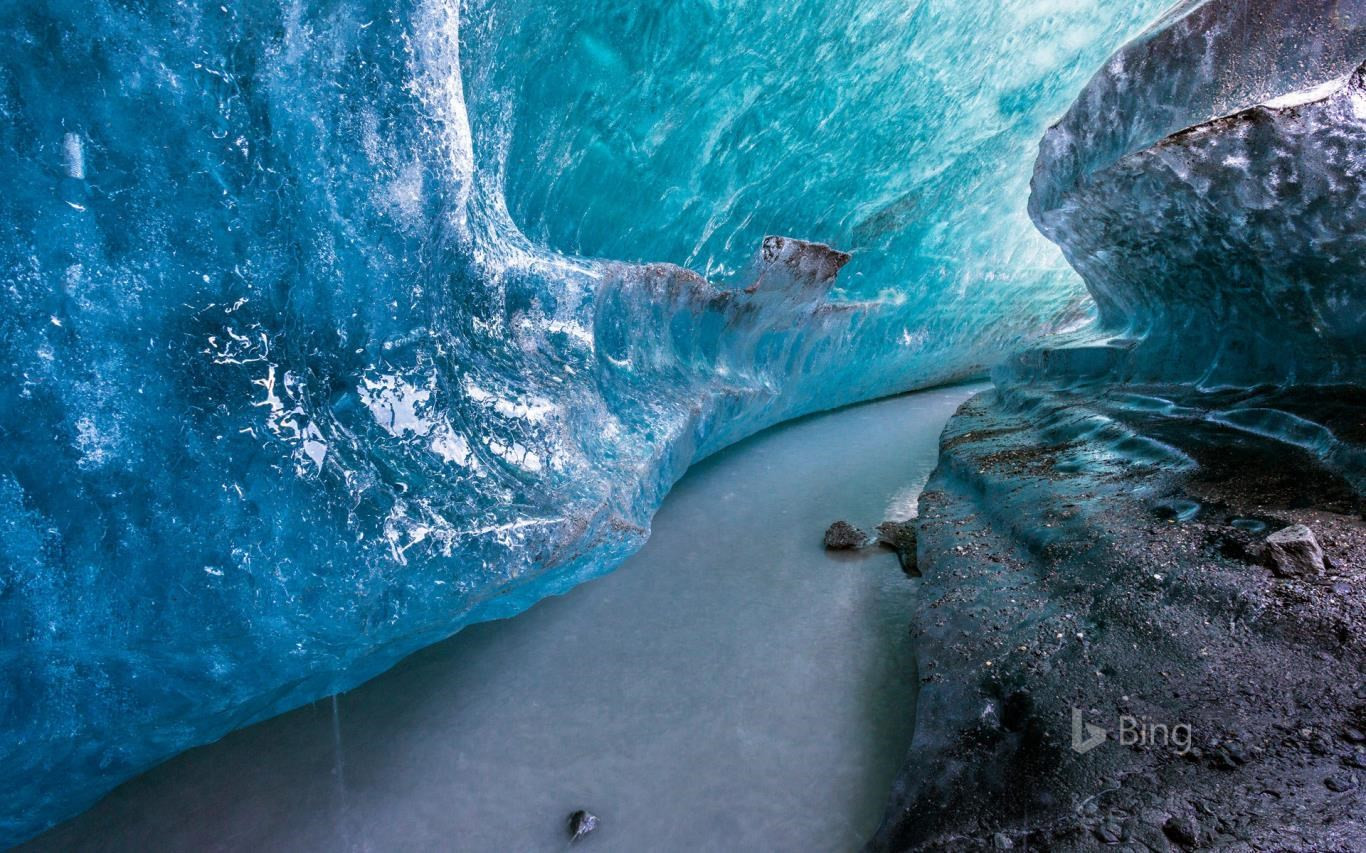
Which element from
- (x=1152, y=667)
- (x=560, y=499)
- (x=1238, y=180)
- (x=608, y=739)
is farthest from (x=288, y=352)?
(x=1238, y=180)

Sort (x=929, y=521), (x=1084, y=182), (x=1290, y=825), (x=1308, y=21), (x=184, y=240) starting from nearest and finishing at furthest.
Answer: (x=1290, y=825), (x=184, y=240), (x=1308, y=21), (x=929, y=521), (x=1084, y=182)

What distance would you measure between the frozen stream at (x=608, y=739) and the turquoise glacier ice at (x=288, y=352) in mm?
142

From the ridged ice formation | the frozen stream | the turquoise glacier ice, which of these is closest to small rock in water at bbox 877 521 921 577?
the frozen stream

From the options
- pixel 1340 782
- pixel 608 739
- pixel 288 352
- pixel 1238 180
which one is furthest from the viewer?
pixel 1238 180

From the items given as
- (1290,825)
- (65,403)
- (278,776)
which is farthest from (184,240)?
(1290,825)

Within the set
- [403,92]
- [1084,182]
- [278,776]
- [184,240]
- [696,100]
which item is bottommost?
[278,776]

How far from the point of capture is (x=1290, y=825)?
1.07m

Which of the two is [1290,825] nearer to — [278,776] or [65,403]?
[278,776]

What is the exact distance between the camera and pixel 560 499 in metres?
2.16

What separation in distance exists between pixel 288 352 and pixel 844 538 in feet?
6.84

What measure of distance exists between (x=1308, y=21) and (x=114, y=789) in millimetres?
4205

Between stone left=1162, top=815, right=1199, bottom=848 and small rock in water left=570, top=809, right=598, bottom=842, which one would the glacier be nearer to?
stone left=1162, top=815, right=1199, bottom=848

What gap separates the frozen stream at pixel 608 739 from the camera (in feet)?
5.10

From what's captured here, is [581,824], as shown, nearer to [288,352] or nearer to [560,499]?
[560,499]
